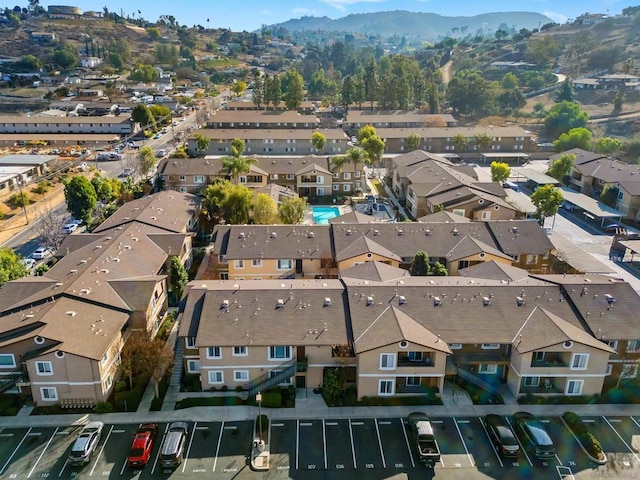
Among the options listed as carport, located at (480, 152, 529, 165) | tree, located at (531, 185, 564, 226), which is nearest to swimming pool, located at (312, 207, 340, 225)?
tree, located at (531, 185, 564, 226)

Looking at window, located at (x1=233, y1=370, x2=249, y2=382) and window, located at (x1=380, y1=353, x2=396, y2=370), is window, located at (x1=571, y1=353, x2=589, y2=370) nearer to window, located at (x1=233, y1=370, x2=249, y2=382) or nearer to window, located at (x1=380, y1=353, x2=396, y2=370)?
window, located at (x1=380, y1=353, x2=396, y2=370)

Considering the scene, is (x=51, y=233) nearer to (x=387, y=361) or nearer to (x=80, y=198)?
(x=80, y=198)

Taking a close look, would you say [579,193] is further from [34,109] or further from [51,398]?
[34,109]

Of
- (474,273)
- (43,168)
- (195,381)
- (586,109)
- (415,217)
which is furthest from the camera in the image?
(586,109)

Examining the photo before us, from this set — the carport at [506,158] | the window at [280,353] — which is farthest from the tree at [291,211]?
the carport at [506,158]

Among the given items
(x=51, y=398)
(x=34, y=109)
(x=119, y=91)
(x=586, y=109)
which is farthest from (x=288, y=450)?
(x=119, y=91)

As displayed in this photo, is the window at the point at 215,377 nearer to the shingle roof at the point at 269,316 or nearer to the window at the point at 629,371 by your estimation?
the shingle roof at the point at 269,316
